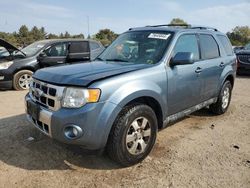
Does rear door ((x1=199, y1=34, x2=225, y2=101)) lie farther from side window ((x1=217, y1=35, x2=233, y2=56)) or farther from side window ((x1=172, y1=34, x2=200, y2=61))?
side window ((x1=217, y1=35, x2=233, y2=56))

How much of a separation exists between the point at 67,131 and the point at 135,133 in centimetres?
87

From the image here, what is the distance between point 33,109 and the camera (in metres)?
3.69

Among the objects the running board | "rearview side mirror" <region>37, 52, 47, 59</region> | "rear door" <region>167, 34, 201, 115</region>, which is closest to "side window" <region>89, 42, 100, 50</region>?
"rearview side mirror" <region>37, 52, 47, 59</region>

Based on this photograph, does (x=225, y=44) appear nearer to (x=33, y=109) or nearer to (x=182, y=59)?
(x=182, y=59)

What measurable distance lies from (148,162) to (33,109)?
1629 mm

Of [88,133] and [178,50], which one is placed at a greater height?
[178,50]

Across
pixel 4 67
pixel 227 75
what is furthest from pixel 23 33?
pixel 227 75

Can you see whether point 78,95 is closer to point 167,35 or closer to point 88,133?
point 88,133

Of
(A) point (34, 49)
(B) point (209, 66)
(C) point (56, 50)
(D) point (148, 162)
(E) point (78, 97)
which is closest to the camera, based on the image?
(E) point (78, 97)

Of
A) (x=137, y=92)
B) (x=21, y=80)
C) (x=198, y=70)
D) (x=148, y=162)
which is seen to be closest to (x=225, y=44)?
(x=198, y=70)

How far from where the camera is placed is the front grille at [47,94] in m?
Answer: 3.30

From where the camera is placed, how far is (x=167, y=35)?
14.5ft

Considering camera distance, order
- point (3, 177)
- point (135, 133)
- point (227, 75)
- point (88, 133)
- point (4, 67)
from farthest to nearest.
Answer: point (4, 67) → point (227, 75) → point (135, 133) → point (3, 177) → point (88, 133)

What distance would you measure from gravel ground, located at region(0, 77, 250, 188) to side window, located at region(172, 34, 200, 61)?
1370 millimetres
